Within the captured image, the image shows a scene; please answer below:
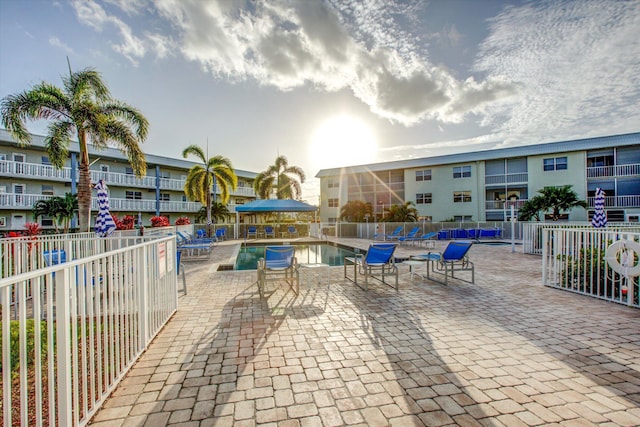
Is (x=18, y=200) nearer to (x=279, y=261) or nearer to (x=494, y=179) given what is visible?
(x=279, y=261)

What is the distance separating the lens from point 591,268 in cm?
556

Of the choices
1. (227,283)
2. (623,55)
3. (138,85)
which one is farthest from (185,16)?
(623,55)

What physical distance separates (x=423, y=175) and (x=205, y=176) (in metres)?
21.9

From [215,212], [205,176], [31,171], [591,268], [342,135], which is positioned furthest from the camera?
[215,212]

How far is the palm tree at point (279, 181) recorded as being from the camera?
25642 millimetres

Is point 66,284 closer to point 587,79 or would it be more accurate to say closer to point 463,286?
point 463,286

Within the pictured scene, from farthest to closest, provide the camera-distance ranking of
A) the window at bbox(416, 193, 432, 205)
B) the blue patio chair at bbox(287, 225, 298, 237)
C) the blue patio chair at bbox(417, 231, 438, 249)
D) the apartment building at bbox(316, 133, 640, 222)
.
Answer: the window at bbox(416, 193, 432, 205), the apartment building at bbox(316, 133, 640, 222), the blue patio chair at bbox(287, 225, 298, 237), the blue patio chair at bbox(417, 231, 438, 249)

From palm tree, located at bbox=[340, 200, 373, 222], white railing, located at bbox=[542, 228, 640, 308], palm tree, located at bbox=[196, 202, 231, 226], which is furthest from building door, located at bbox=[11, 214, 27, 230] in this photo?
white railing, located at bbox=[542, 228, 640, 308]

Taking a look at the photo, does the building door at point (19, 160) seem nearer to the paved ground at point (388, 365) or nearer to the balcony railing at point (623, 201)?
the paved ground at point (388, 365)

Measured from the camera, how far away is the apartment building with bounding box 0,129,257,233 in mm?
19422

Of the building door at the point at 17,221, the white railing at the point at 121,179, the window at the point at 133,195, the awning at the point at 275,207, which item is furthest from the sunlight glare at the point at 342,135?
the building door at the point at 17,221

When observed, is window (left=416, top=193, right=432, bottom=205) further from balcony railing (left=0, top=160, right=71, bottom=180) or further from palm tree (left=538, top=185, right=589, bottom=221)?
balcony railing (left=0, top=160, right=71, bottom=180)

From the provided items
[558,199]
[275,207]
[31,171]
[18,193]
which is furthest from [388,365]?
[18,193]

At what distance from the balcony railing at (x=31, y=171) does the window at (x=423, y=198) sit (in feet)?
96.7
